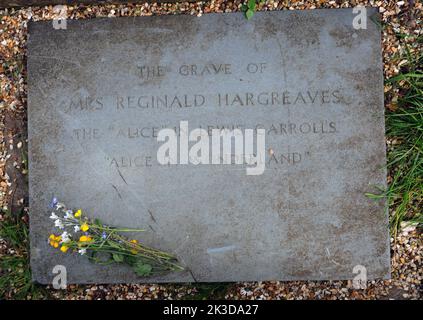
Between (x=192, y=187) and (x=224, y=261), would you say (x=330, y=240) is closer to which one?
(x=224, y=261)

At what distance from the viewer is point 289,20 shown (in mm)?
2889

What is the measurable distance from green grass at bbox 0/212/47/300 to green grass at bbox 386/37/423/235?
2191 millimetres

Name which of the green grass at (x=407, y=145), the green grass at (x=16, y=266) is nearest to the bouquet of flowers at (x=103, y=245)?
the green grass at (x=16, y=266)

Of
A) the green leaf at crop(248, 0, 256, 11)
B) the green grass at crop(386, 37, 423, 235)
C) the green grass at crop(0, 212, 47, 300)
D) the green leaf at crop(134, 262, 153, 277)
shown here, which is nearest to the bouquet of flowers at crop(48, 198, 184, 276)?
the green leaf at crop(134, 262, 153, 277)

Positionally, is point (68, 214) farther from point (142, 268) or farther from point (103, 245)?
point (142, 268)

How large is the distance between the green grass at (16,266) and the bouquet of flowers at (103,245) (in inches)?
9.9

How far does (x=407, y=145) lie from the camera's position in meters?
2.89

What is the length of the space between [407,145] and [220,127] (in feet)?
3.64

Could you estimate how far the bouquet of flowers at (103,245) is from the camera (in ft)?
9.20

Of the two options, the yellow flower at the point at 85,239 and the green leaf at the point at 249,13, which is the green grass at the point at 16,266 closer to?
the yellow flower at the point at 85,239

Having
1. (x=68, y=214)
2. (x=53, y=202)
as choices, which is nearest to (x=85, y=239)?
(x=68, y=214)

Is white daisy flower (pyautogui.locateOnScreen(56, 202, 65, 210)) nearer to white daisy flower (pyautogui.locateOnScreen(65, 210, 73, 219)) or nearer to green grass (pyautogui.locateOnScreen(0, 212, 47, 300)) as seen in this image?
white daisy flower (pyautogui.locateOnScreen(65, 210, 73, 219))
